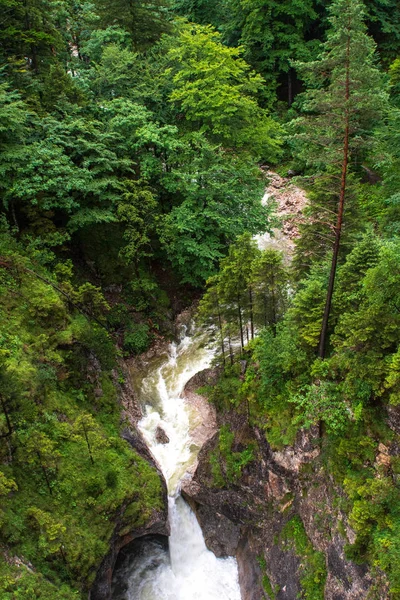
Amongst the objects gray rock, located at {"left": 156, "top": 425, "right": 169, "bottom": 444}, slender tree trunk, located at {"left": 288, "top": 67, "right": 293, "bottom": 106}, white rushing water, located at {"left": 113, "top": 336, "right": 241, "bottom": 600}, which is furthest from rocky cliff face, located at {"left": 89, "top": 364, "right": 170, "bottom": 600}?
slender tree trunk, located at {"left": 288, "top": 67, "right": 293, "bottom": 106}

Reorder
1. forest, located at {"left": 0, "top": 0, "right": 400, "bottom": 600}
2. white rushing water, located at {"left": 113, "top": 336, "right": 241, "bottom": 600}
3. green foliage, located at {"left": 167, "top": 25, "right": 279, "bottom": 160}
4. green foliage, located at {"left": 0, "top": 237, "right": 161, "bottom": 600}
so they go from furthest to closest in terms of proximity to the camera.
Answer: green foliage, located at {"left": 167, "top": 25, "right": 279, "bottom": 160} < white rushing water, located at {"left": 113, "top": 336, "right": 241, "bottom": 600} < green foliage, located at {"left": 0, "top": 237, "right": 161, "bottom": 600} < forest, located at {"left": 0, "top": 0, "right": 400, "bottom": 600}

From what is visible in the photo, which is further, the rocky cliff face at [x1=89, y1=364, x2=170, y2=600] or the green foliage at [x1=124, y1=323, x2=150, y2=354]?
the green foliage at [x1=124, y1=323, x2=150, y2=354]

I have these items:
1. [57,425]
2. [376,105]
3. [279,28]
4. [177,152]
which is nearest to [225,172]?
[177,152]

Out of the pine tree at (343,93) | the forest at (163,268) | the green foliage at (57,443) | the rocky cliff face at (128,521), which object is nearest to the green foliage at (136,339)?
the forest at (163,268)

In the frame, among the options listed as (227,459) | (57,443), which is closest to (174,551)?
(227,459)

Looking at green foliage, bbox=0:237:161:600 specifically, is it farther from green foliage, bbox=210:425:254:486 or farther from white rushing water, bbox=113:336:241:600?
green foliage, bbox=210:425:254:486

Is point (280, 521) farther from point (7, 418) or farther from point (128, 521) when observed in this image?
point (7, 418)
